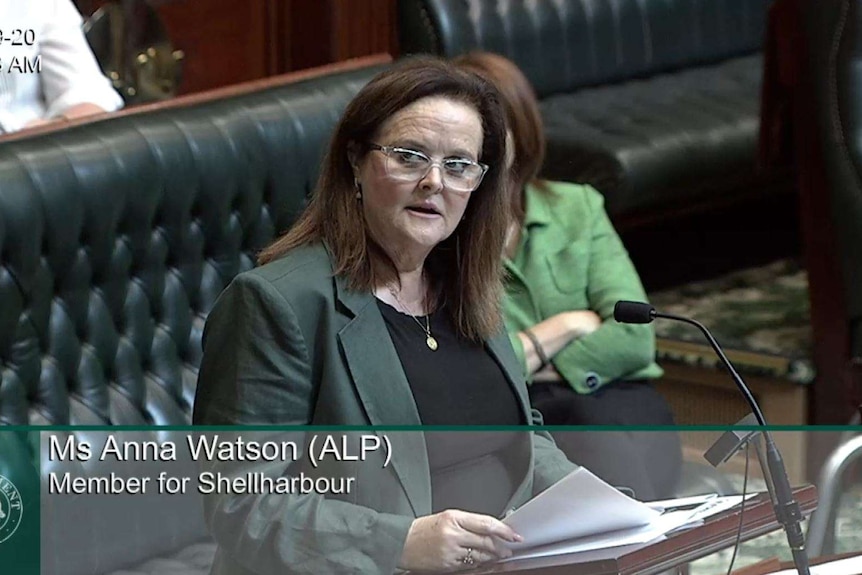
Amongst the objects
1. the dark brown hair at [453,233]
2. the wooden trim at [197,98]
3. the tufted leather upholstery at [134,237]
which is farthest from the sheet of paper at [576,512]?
the wooden trim at [197,98]

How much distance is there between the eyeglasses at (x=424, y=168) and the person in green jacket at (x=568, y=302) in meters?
1.08

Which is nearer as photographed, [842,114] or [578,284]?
[578,284]

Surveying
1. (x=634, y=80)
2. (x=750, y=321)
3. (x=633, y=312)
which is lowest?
(x=750, y=321)

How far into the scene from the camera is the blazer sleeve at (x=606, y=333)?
3.21 meters

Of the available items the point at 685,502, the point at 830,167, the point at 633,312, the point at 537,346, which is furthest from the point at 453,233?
the point at 830,167

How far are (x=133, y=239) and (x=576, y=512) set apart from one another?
144 centimetres

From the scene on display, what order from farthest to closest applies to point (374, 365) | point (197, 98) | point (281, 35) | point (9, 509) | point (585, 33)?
point (281, 35)
point (585, 33)
point (197, 98)
point (374, 365)
point (9, 509)

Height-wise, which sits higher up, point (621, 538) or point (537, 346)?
point (621, 538)

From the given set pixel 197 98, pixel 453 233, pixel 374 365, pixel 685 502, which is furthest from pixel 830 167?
pixel 685 502

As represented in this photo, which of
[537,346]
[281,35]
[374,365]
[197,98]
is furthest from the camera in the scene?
[281,35]

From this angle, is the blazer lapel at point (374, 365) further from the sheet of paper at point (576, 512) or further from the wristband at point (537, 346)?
the wristband at point (537, 346)

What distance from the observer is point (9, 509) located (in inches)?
54.6

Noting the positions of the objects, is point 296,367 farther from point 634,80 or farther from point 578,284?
point 634,80

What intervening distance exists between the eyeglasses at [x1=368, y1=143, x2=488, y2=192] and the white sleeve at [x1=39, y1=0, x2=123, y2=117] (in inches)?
55.8
